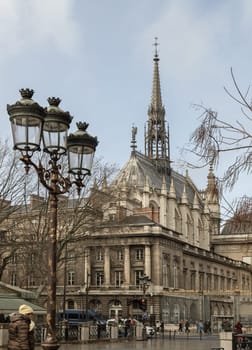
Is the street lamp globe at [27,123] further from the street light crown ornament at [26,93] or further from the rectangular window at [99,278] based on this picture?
the rectangular window at [99,278]

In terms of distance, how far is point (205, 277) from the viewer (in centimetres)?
8994

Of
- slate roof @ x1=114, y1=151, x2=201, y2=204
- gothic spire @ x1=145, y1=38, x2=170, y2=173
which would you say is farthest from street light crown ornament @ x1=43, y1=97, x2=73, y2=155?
gothic spire @ x1=145, y1=38, x2=170, y2=173

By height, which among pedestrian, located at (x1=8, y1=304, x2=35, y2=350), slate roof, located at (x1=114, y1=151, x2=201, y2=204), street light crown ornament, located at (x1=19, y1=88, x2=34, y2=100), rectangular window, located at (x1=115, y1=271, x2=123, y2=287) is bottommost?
pedestrian, located at (x1=8, y1=304, x2=35, y2=350)

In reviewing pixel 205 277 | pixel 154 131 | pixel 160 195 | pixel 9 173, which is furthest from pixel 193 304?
pixel 9 173

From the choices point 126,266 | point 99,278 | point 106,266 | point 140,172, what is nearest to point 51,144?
point 126,266

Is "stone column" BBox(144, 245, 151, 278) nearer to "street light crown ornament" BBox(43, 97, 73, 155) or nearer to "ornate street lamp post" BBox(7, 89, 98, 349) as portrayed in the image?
"ornate street lamp post" BBox(7, 89, 98, 349)

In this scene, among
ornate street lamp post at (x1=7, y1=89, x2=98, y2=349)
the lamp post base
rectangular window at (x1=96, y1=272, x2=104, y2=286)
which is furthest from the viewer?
rectangular window at (x1=96, y1=272, x2=104, y2=286)

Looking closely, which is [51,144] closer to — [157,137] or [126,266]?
[126,266]

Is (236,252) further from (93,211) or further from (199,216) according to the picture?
(93,211)

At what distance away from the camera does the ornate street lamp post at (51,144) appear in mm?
12422

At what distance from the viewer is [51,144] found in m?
13.0

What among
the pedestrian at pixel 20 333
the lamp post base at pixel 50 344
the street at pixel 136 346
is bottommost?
the street at pixel 136 346

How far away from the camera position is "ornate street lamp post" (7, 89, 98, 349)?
12.4 meters

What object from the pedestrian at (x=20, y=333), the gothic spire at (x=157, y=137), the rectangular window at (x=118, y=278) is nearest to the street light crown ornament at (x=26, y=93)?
the pedestrian at (x=20, y=333)
